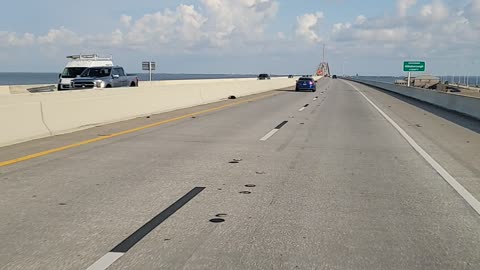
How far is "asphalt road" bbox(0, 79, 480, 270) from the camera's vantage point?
4871 millimetres

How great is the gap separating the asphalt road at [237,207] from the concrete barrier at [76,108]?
2.40 ft

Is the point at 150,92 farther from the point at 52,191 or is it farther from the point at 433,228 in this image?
the point at 433,228

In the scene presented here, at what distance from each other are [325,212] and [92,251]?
2825mm

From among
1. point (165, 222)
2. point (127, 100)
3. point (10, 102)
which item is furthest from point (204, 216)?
point (127, 100)

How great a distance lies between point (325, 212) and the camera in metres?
6.41

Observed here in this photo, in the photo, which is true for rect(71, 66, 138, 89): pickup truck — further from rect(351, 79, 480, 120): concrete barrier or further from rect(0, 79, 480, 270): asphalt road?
rect(351, 79, 480, 120): concrete barrier

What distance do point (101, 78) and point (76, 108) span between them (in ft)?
45.3

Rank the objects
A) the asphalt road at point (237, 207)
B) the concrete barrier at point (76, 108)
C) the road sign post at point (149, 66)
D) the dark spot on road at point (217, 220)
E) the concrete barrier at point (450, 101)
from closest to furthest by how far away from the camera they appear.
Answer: the asphalt road at point (237, 207)
the dark spot on road at point (217, 220)
the concrete barrier at point (76, 108)
the concrete barrier at point (450, 101)
the road sign post at point (149, 66)

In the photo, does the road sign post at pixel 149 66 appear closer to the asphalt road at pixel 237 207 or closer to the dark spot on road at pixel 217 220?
the asphalt road at pixel 237 207

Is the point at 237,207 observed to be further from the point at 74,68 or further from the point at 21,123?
the point at 74,68

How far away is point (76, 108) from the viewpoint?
15320 millimetres

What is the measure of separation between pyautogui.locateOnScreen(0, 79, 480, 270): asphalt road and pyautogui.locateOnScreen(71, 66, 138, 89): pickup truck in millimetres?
16259

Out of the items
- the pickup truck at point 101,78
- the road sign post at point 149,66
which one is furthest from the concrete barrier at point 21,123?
the road sign post at point 149,66

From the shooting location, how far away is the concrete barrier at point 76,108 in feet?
39.7
